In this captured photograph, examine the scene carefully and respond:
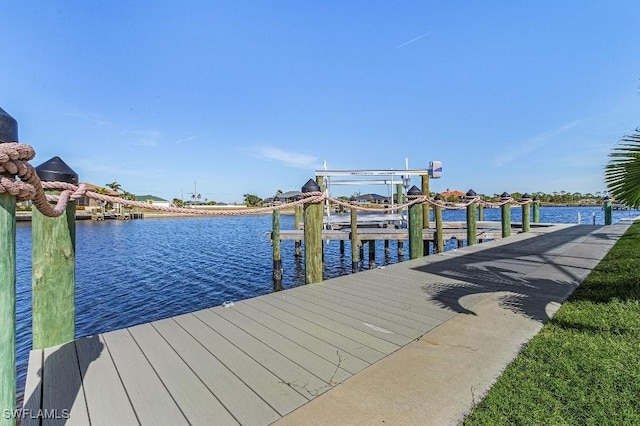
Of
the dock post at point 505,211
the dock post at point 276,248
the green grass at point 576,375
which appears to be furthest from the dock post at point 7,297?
the dock post at point 505,211

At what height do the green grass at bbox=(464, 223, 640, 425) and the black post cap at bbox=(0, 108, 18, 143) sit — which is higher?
the black post cap at bbox=(0, 108, 18, 143)

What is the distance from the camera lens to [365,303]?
131 inches

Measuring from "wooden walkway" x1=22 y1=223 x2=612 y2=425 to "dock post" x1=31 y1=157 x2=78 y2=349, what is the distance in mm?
145

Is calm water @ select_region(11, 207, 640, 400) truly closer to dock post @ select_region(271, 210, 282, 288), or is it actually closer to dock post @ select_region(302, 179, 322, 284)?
dock post @ select_region(271, 210, 282, 288)

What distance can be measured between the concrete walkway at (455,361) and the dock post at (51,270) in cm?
194

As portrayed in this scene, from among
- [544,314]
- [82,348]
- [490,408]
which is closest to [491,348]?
[490,408]

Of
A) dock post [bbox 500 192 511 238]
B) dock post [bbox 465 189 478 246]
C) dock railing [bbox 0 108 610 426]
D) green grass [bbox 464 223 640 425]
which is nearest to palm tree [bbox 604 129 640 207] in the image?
green grass [bbox 464 223 640 425]

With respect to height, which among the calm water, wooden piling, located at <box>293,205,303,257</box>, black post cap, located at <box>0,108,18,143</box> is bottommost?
the calm water

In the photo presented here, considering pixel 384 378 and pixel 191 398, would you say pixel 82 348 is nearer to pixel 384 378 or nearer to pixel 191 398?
pixel 191 398

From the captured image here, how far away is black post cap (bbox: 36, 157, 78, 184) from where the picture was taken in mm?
2232

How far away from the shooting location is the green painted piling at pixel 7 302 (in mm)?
907

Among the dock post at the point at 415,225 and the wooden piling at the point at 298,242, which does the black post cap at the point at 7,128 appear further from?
the wooden piling at the point at 298,242

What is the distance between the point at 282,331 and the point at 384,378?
3.26ft

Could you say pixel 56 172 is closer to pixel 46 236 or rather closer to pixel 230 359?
pixel 46 236
